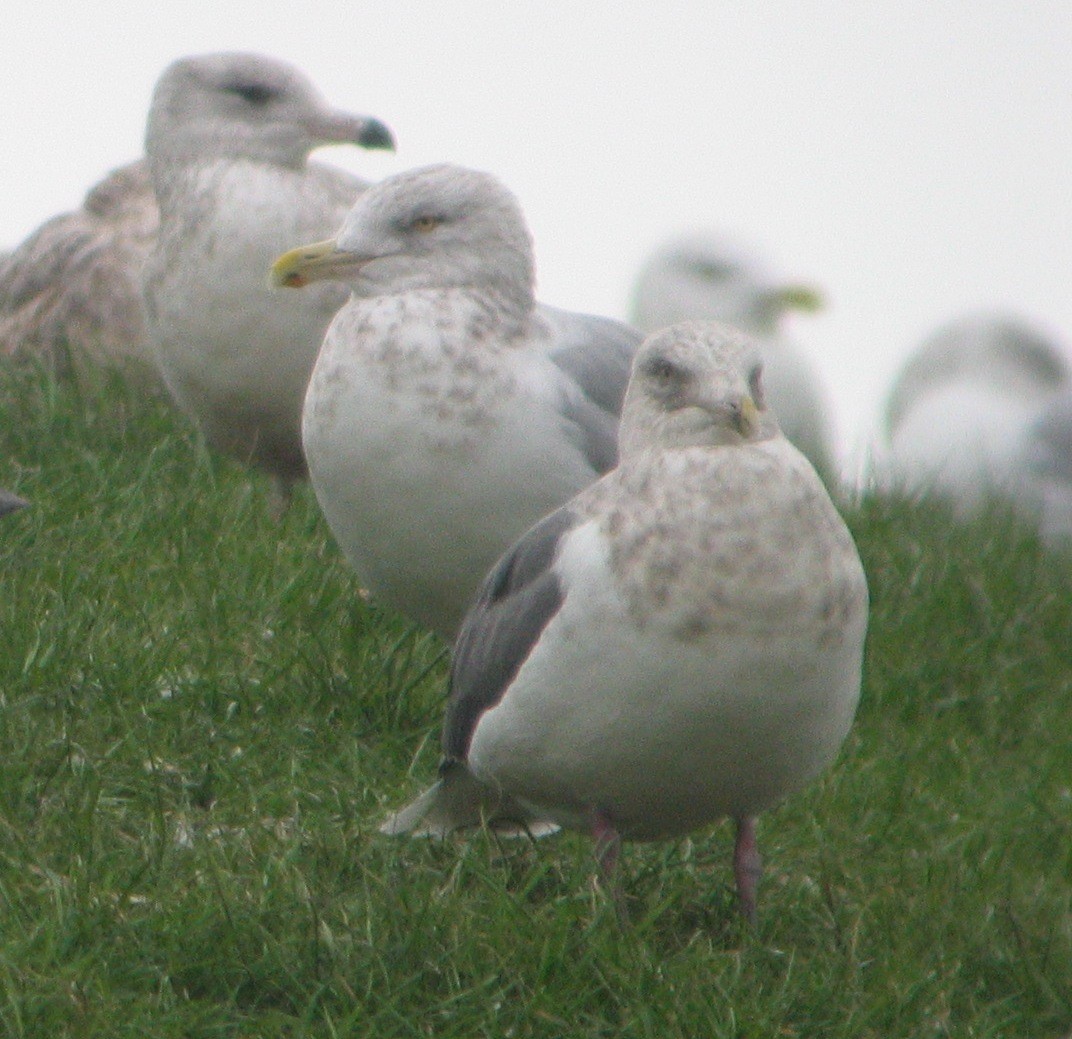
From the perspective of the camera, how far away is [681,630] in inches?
147

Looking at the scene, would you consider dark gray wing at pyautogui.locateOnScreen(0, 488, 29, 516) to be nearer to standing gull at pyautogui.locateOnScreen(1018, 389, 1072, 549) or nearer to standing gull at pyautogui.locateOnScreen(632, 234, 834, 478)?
standing gull at pyautogui.locateOnScreen(1018, 389, 1072, 549)

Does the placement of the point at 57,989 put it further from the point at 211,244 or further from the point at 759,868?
the point at 211,244

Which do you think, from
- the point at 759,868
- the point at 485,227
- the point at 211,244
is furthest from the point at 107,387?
the point at 759,868

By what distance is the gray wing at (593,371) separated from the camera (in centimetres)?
493

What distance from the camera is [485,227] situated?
5.25m

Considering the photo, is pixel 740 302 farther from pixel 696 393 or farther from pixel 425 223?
pixel 696 393

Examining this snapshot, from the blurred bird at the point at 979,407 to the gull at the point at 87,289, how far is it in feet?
9.39

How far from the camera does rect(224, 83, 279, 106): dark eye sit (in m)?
6.68

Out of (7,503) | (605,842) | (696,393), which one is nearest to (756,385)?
(696,393)

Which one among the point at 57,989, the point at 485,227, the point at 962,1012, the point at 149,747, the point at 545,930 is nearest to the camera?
the point at 57,989

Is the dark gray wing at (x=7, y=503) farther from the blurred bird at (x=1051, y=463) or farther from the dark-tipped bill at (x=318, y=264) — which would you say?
the blurred bird at (x=1051, y=463)

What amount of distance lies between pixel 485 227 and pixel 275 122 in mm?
1604

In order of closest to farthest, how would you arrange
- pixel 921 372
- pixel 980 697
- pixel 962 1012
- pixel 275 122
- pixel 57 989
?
pixel 57 989 → pixel 962 1012 → pixel 980 697 → pixel 275 122 → pixel 921 372

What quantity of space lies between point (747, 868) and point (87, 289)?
174 inches
